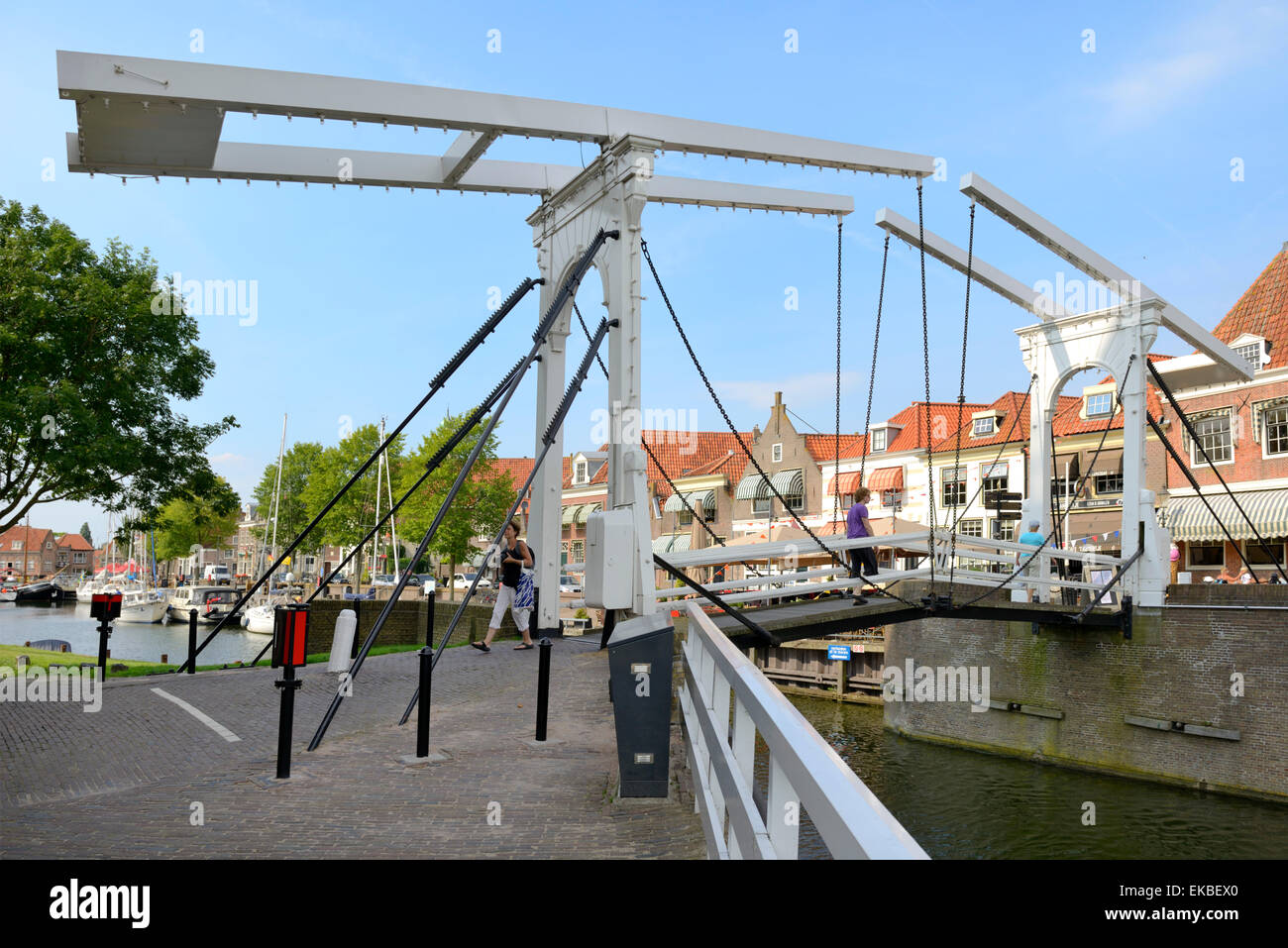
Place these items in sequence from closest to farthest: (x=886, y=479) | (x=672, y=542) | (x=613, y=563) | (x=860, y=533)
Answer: (x=613, y=563) → (x=860, y=533) → (x=886, y=479) → (x=672, y=542)

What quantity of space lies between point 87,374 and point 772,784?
18.2m

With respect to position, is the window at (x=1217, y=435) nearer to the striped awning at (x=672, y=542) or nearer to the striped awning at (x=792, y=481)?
the striped awning at (x=792, y=481)

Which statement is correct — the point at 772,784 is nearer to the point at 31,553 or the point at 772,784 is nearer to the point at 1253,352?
the point at 1253,352

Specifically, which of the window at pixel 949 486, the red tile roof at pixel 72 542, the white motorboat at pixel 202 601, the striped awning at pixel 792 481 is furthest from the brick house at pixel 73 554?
the window at pixel 949 486

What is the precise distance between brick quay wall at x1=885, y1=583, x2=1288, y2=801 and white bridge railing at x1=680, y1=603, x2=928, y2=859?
11.5 m

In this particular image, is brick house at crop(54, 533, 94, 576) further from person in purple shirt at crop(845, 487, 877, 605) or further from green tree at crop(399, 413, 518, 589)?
person in purple shirt at crop(845, 487, 877, 605)

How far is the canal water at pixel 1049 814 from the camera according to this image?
11.2 meters

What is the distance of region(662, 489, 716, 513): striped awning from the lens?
42469mm

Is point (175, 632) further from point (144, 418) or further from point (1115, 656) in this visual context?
point (1115, 656)

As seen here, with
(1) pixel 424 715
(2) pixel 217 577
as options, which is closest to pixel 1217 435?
(1) pixel 424 715

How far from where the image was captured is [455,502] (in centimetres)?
3912

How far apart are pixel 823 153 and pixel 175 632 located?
140 feet

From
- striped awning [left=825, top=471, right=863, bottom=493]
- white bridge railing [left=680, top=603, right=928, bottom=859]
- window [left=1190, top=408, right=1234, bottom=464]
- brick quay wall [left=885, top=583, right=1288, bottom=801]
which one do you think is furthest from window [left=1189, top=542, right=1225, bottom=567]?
white bridge railing [left=680, top=603, right=928, bottom=859]
